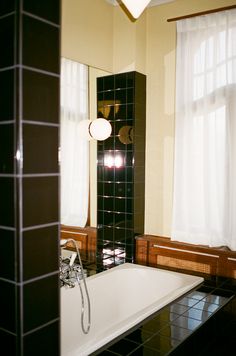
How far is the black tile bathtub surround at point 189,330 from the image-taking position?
1878 mm

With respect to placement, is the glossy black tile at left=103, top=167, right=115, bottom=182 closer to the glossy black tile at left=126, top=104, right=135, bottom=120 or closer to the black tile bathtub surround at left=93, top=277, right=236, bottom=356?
the glossy black tile at left=126, top=104, right=135, bottom=120

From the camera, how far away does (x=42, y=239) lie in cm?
121

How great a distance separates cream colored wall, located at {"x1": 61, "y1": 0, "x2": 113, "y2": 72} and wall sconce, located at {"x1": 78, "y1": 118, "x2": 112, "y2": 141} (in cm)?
52

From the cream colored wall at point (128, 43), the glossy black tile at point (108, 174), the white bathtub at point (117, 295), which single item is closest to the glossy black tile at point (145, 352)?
the white bathtub at point (117, 295)

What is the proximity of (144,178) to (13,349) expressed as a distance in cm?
245

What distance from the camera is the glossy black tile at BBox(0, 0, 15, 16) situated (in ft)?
3.69

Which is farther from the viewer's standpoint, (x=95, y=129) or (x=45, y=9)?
(x=95, y=129)

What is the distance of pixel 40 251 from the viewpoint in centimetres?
120

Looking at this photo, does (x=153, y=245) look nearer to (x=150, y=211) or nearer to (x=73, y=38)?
(x=150, y=211)

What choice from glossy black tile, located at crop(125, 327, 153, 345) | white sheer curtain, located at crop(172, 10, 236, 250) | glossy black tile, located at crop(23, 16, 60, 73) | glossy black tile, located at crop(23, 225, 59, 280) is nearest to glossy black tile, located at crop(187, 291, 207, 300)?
white sheer curtain, located at crop(172, 10, 236, 250)

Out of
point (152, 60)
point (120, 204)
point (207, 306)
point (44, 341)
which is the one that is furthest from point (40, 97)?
point (152, 60)

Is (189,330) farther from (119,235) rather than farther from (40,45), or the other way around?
(40,45)

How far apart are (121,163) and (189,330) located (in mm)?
1723

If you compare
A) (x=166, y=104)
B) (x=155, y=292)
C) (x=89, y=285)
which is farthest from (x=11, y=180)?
(x=166, y=104)
